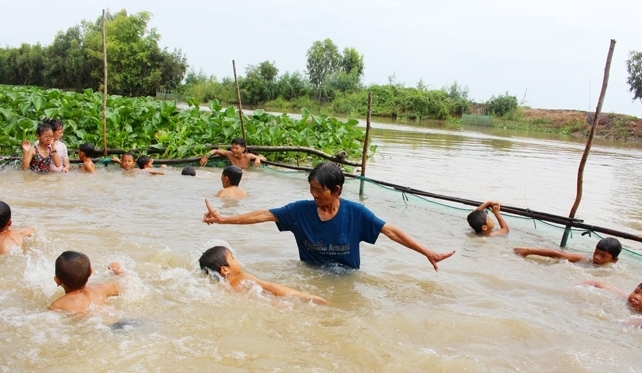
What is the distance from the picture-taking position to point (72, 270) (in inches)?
135

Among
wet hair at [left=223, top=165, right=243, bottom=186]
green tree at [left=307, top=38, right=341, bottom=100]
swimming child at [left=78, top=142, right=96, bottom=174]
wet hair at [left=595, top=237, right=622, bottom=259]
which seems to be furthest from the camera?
green tree at [left=307, top=38, right=341, bottom=100]

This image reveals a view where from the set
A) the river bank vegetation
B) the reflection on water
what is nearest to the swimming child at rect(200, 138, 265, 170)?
the reflection on water

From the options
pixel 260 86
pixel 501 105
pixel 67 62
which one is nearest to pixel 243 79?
pixel 260 86

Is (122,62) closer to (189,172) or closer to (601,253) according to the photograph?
(189,172)

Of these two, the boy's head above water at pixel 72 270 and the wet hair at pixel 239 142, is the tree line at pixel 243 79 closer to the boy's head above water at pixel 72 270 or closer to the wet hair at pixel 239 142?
A: the wet hair at pixel 239 142

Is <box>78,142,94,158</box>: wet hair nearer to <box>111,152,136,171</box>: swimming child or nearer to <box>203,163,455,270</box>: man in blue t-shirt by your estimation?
<box>111,152,136,171</box>: swimming child

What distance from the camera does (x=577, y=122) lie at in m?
38.2

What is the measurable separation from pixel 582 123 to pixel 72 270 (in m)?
39.8

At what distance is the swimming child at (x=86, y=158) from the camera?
9098 millimetres

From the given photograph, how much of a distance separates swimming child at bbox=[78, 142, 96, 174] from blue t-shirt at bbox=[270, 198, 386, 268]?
6081 mm

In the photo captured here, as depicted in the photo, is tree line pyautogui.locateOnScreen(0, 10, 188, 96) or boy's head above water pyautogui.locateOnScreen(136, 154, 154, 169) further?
tree line pyautogui.locateOnScreen(0, 10, 188, 96)

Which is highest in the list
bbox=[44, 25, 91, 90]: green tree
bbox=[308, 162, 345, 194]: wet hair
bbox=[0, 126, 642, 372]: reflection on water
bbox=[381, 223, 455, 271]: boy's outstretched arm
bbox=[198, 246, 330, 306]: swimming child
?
bbox=[44, 25, 91, 90]: green tree

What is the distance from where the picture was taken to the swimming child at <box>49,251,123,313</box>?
3414mm

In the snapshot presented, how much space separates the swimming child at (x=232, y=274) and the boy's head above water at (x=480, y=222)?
3.21 metres
